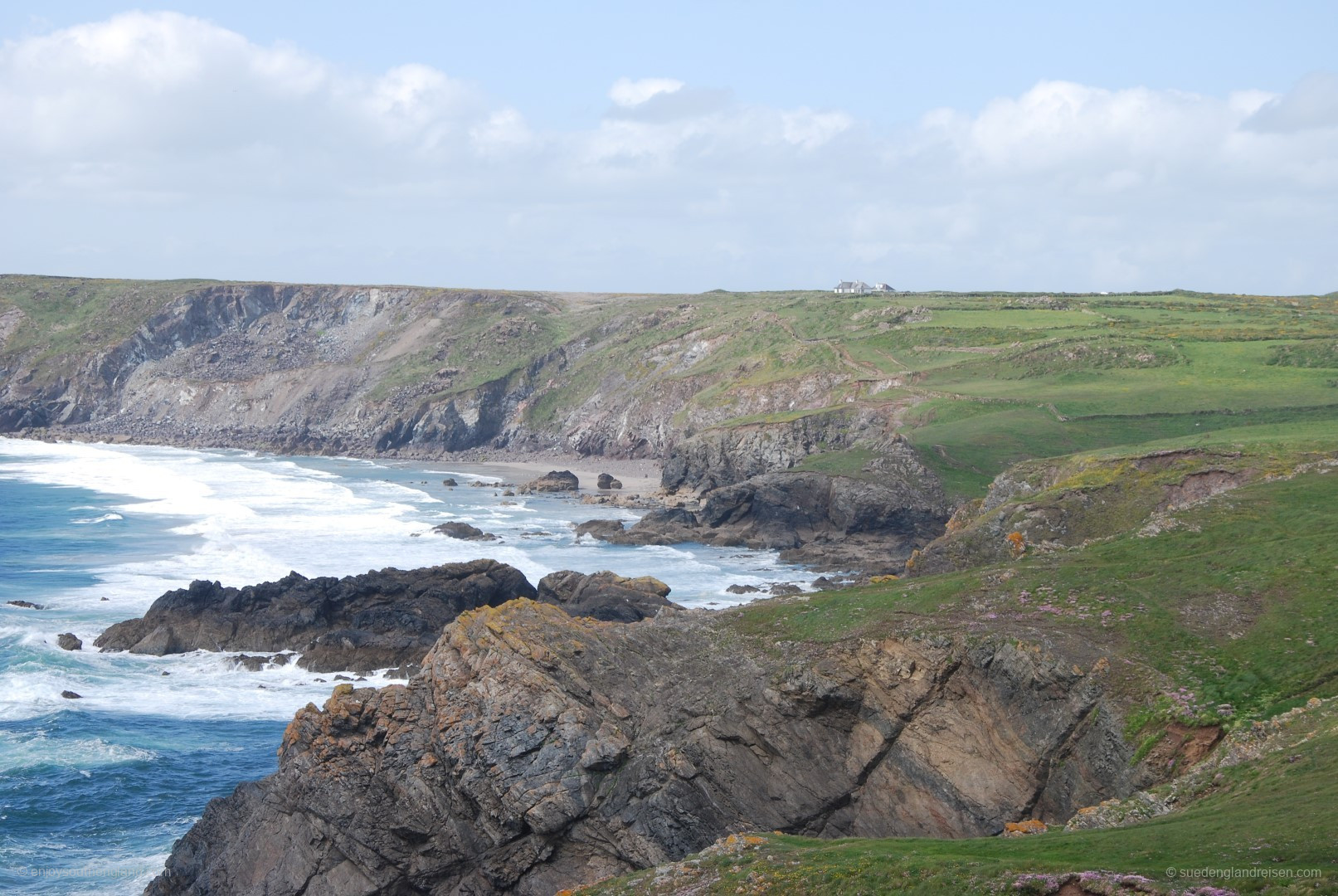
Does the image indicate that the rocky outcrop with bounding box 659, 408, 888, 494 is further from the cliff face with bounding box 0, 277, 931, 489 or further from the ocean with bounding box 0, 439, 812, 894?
the cliff face with bounding box 0, 277, 931, 489

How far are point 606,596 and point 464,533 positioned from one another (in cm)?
2552

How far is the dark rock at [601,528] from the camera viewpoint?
238ft

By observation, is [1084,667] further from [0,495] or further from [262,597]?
[0,495]

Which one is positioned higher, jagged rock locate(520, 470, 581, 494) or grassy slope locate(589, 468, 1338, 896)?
grassy slope locate(589, 468, 1338, 896)

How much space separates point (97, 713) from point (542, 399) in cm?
9822

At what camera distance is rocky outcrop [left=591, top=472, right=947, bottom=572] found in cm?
6519

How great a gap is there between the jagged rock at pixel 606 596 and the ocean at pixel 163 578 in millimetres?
3326

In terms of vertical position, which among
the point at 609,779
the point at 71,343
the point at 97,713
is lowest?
the point at 97,713

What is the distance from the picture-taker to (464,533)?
7150 centimetres

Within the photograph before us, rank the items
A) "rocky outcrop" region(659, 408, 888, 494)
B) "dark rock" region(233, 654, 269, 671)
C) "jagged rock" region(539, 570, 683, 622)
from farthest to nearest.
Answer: "rocky outcrop" region(659, 408, 888, 494) → "jagged rock" region(539, 570, 683, 622) → "dark rock" region(233, 654, 269, 671)

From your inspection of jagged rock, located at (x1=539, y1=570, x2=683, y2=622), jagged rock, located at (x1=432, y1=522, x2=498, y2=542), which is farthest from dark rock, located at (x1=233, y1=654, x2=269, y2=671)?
jagged rock, located at (x1=432, y1=522, x2=498, y2=542)

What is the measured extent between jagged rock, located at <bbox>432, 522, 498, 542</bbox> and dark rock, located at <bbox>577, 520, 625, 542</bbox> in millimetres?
5651

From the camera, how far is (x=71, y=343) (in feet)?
513

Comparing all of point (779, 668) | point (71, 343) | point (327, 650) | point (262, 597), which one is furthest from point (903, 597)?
point (71, 343)
